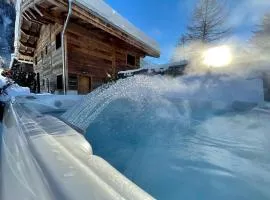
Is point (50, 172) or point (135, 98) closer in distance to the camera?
point (50, 172)

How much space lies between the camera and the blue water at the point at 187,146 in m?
1.56

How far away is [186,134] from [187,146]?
301 mm

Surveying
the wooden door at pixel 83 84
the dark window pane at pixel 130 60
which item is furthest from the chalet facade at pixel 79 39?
the dark window pane at pixel 130 60

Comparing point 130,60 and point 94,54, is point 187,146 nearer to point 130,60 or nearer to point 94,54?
point 94,54

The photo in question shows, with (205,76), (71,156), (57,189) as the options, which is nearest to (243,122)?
(205,76)

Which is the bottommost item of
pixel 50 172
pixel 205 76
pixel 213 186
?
pixel 213 186

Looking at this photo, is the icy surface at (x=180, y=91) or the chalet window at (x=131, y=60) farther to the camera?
the chalet window at (x=131, y=60)

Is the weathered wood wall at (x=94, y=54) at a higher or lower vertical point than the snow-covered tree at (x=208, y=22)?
lower

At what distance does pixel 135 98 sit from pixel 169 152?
1.35 metres

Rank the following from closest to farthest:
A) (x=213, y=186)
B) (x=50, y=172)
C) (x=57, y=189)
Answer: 1. (x=57, y=189)
2. (x=50, y=172)
3. (x=213, y=186)

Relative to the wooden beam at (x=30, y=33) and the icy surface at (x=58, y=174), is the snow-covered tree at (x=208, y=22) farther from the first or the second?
the icy surface at (x=58, y=174)

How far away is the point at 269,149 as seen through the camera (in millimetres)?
2016

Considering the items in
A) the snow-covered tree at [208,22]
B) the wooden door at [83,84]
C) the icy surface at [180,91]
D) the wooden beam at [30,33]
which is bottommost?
the icy surface at [180,91]

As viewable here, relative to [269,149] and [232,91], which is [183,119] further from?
[269,149]
